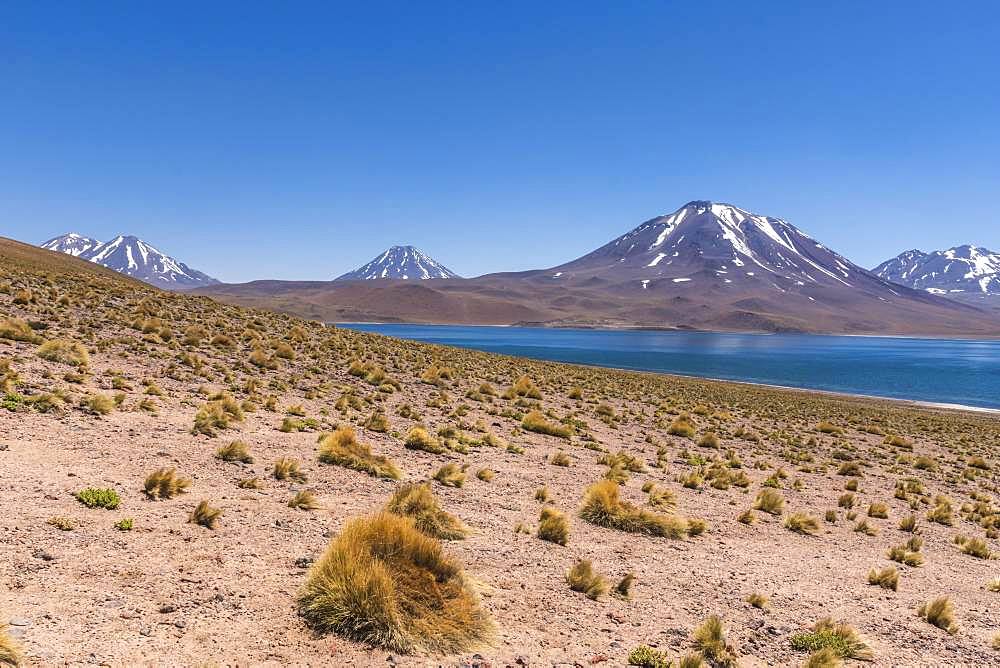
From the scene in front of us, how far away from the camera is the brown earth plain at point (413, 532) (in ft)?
19.1

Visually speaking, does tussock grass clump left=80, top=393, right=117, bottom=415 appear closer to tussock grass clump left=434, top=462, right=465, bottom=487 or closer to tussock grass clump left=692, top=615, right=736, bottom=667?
tussock grass clump left=434, top=462, right=465, bottom=487

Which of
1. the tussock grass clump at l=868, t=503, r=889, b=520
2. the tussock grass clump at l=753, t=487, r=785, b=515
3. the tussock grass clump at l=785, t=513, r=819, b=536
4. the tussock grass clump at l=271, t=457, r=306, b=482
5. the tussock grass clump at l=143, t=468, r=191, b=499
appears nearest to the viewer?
the tussock grass clump at l=143, t=468, r=191, b=499

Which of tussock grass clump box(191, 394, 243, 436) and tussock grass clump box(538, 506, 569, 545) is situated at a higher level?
tussock grass clump box(191, 394, 243, 436)

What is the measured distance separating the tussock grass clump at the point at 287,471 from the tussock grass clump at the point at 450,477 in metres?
2.95

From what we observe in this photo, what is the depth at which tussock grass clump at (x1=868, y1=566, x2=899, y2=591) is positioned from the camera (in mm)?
9680

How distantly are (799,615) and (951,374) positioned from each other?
343 feet

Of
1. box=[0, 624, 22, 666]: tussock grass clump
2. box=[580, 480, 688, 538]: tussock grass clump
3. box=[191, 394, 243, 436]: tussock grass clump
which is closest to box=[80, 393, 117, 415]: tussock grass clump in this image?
box=[191, 394, 243, 436]: tussock grass clump

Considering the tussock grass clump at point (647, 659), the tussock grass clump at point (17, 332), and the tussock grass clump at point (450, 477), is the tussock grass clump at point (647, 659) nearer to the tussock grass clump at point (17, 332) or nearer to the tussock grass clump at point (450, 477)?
the tussock grass clump at point (450, 477)

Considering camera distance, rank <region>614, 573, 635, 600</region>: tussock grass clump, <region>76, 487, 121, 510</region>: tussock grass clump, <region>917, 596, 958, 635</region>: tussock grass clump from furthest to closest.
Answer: <region>917, 596, 958, 635</region>: tussock grass clump < <region>614, 573, 635, 600</region>: tussock grass clump < <region>76, 487, 121, 510</region>: tussock grass clump

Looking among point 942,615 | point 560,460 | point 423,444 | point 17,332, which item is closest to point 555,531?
point 942,615

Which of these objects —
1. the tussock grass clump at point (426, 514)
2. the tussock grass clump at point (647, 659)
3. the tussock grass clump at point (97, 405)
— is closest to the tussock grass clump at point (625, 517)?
the tussock grass clump at point (426, 514)

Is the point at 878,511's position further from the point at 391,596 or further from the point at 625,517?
the point at 391,596

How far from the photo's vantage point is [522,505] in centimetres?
1165

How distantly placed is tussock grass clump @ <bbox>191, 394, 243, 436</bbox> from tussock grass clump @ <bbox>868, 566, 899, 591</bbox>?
43.8 feet
